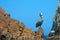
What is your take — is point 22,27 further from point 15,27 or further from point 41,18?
point 41,18

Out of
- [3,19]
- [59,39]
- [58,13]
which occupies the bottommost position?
[59,39]

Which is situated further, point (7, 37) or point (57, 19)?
point (57, 19)

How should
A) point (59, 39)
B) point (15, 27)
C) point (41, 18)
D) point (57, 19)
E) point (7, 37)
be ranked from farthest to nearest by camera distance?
point (57, 19)
point (59, 39)
point (41, 18)
point (15, 27)
point (7, 37)

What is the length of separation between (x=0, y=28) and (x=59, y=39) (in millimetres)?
8651

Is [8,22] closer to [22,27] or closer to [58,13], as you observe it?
[22,27]

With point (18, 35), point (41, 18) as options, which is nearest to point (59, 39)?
point (41, 18)

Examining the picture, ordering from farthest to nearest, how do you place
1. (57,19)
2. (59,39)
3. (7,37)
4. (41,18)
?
(57,19)
(59,39)
(41,18)
(7,37)

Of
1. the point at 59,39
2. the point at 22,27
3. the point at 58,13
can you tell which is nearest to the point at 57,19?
the point at 58,13

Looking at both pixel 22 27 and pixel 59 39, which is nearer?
pixel 22 27

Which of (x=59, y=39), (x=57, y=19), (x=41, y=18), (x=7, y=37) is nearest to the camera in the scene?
(x=7, y=37)

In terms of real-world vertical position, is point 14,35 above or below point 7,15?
below

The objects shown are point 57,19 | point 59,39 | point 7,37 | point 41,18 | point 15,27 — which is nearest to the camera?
point 7,37

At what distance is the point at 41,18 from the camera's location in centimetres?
2402

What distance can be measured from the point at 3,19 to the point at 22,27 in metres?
1.93
